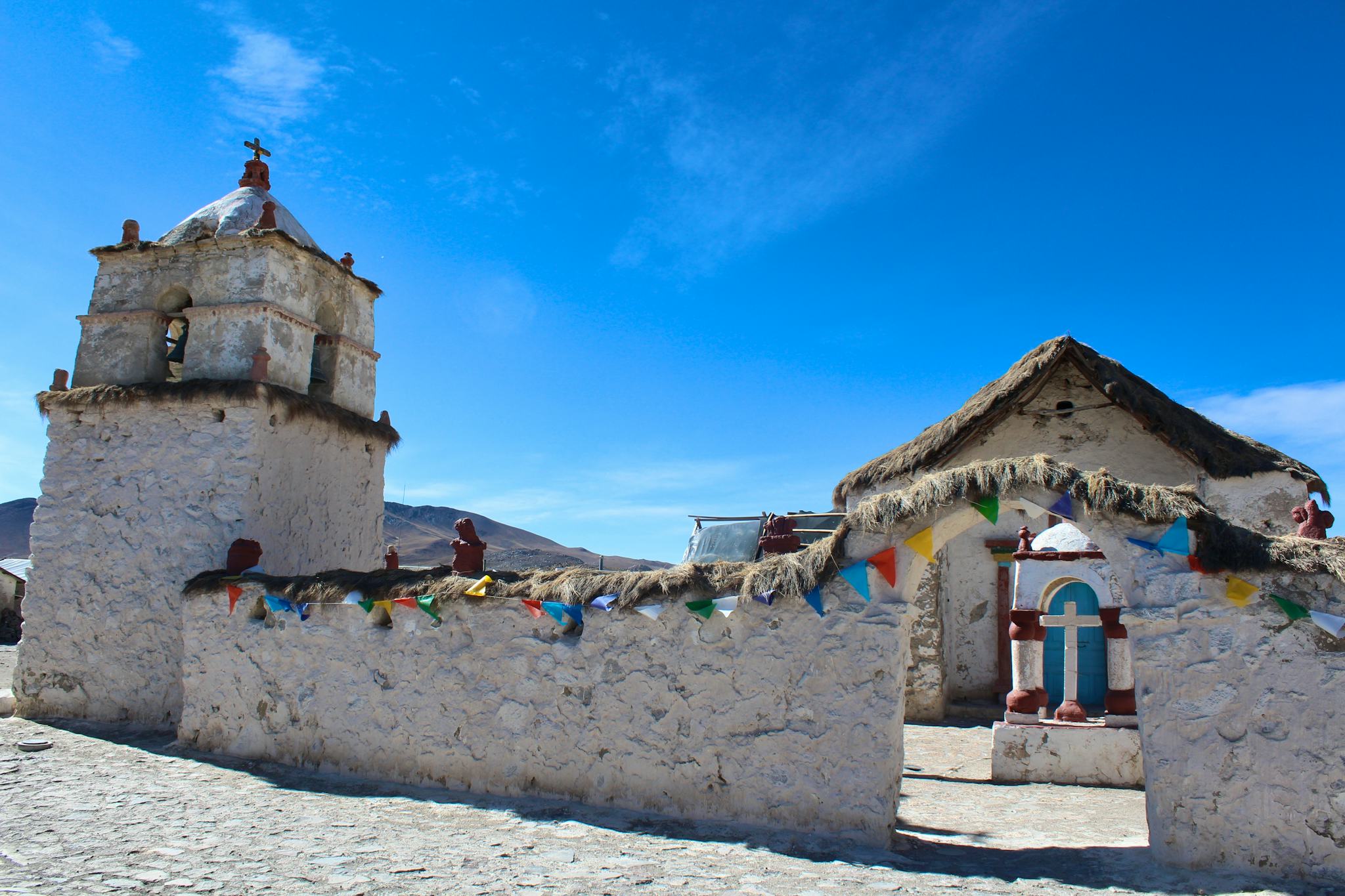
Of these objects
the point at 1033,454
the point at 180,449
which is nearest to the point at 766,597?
the point at 1033,454

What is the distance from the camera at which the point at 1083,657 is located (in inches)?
450

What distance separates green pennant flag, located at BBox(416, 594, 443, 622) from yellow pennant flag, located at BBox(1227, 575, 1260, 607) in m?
5.41

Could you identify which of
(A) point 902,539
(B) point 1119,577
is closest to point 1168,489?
(B) point 1119,577

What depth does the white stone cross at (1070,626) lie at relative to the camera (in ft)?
29.3

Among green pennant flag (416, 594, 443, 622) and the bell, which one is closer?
green pennant flag (416, 594, 443, 622)

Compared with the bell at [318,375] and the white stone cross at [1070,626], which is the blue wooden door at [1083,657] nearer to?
the white stone cross at [1070,626]

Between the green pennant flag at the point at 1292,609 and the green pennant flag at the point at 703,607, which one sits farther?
the green pennant flag at the point at 703,607

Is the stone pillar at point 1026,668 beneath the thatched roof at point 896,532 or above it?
beneath

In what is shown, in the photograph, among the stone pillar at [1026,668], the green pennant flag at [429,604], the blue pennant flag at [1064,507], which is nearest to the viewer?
the blue pennant flag at [1064,507]

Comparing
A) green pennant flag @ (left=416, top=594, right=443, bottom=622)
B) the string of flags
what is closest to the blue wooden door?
the string of flags

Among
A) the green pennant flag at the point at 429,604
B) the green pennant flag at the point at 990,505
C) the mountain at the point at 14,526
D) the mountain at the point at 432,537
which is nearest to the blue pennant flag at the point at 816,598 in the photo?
the green pennant flag at the point at 990,505

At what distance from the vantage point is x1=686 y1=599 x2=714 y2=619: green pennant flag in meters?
6.29

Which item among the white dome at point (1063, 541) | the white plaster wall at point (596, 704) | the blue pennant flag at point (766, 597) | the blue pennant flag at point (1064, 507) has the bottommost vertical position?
the white plaster wall at point (596, 704)

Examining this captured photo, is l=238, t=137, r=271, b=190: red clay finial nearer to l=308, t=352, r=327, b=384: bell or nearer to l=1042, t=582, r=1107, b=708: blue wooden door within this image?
l=308, t=352, r=327, b=384: bell
